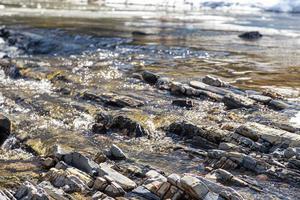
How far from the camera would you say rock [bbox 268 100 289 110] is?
3328cm

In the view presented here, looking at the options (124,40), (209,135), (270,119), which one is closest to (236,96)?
(270,119)

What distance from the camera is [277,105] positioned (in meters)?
33.5

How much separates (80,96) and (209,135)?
13.0 metres

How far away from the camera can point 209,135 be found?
2805 centimetres

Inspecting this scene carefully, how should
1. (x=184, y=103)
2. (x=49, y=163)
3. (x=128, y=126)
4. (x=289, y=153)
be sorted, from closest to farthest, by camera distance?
1. (x=289, y=153)
2. (x=49, y=163)
3. (x=128, y=126)
4. (x=184, y=103)

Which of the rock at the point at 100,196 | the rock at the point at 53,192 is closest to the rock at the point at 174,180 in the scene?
the rock at the point at 100,196

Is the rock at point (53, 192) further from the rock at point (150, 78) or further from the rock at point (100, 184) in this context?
the rock at point (150, 78)

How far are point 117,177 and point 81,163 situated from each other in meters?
2.38

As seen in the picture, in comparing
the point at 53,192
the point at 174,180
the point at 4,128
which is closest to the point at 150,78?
the point at 4,128

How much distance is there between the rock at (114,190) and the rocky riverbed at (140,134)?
0.14 feet

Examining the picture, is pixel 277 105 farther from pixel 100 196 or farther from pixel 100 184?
pixel 100 196

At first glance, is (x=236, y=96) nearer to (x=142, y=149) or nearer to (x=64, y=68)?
(x=142, y=149)

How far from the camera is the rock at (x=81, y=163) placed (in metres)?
23.0

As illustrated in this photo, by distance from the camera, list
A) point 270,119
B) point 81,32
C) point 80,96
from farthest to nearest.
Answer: point 81,32 < point 80,96 < point 270,119
